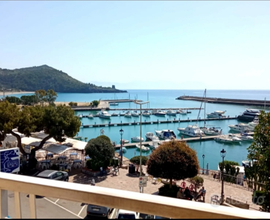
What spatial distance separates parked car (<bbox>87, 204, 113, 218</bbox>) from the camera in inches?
55.9

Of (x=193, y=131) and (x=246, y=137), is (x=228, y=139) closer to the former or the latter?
(x=246, y=137)

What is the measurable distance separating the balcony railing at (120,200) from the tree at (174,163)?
1066 cm

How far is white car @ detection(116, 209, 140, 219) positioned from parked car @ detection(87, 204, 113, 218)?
2.6 inches

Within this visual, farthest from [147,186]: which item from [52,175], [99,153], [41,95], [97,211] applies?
[41,95]

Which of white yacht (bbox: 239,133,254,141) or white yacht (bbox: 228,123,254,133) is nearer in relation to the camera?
white yacht (bbox: 239,133,254,141)

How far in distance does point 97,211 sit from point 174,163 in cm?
1077

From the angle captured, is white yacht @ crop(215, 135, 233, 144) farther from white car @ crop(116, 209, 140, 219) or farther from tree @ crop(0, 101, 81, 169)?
white car @ crop(116, 209, 140, 219)

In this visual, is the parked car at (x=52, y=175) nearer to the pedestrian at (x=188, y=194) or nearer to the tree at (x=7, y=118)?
the tree at (x=7, y=118)

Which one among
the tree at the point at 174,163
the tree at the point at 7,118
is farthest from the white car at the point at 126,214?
the tree at the point at 7,118

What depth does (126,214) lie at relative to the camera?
4.75 ft

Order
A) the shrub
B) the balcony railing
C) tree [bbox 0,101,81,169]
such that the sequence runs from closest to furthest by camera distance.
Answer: the balcony railing < the shrub < tree [bbox 0,101,81,169]

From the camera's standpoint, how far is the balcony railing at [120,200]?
136cm

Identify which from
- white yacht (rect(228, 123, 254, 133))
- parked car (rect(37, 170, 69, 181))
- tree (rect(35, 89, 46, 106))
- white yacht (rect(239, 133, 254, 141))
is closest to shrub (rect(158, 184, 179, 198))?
parked car (rect(37, 170, 69, 181))

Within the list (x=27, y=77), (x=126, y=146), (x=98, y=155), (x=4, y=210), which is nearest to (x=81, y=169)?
(x=98, y=155)
